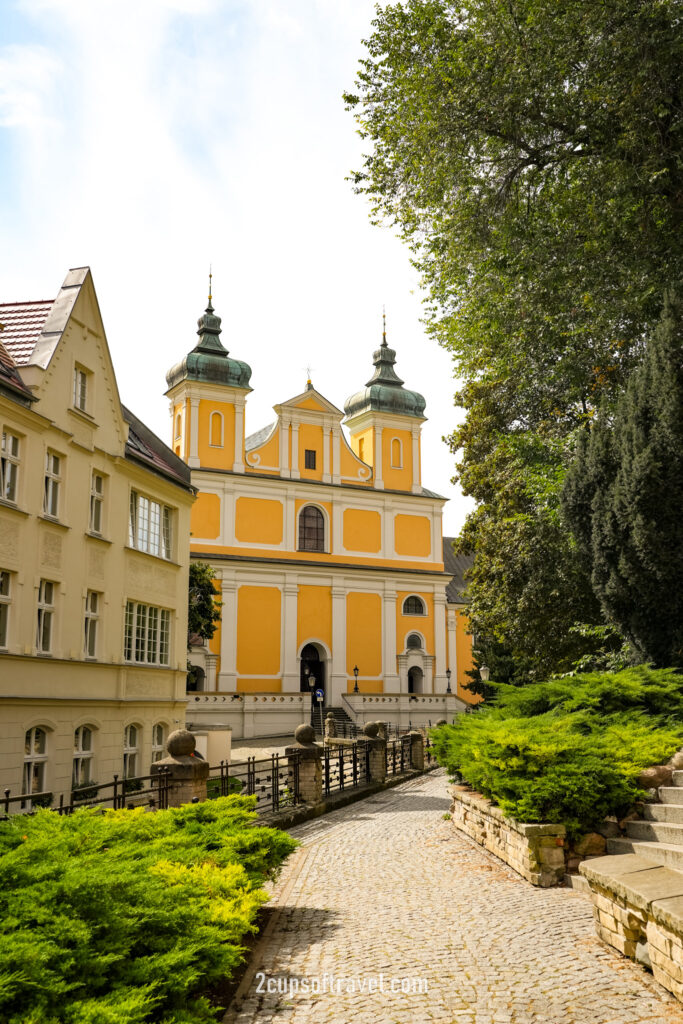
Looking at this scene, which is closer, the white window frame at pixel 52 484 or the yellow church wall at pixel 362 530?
the white window frame at pixel 52 484

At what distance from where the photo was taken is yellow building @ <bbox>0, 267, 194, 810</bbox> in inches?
603

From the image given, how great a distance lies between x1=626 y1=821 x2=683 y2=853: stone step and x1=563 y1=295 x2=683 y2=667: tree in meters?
4.52

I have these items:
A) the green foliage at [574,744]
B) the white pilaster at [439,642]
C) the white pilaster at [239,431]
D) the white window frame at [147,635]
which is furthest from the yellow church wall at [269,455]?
the green foliage at [574,744]

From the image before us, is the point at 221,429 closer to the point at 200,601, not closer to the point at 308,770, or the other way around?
the point at 200,601

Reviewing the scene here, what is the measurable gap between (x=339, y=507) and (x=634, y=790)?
38836 millimetres

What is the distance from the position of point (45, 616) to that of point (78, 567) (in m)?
1.19

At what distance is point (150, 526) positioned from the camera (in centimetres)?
2067

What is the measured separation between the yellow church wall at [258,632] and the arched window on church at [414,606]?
7.51m

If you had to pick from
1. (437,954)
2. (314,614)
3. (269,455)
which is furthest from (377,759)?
(269,455)

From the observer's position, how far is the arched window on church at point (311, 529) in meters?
46.8

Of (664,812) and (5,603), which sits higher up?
(5,603)

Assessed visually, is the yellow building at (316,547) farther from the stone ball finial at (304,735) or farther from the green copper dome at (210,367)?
the stone ball finial at (304,735)

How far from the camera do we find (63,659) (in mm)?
16359

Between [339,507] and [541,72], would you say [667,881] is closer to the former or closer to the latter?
[541,72]
